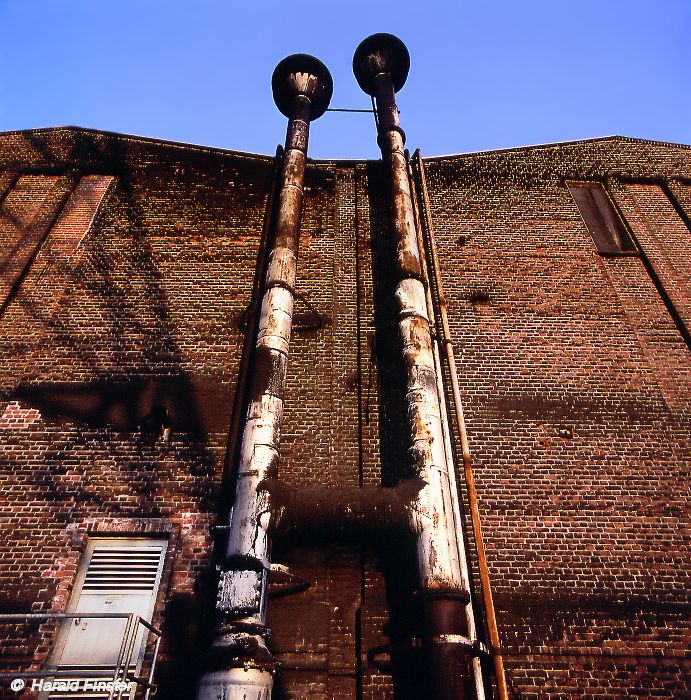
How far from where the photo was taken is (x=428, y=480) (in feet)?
18.3

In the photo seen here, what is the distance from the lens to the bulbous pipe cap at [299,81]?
1103 cm

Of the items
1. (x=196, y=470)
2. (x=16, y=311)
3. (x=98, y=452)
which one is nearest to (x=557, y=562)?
(x=196, y=470)

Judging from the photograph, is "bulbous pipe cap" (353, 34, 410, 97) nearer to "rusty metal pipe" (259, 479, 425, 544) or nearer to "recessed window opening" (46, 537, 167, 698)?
"rusty metal pipe" (259, 479, 425, 544)

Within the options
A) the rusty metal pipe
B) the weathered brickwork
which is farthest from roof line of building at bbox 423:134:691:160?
the rusty metal pipe

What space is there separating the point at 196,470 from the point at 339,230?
4.77 metres

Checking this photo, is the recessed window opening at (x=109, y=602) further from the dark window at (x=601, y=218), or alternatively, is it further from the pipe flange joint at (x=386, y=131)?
the dark window at (x=601, y=218)

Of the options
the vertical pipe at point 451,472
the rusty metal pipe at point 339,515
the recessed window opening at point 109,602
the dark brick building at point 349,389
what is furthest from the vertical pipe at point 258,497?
the vertical pipe at point 451,472

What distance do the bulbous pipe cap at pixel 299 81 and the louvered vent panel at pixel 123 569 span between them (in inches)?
349

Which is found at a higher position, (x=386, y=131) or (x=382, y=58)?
(x=382, y=58)

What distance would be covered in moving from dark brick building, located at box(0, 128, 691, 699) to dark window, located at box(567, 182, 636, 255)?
0.19ft

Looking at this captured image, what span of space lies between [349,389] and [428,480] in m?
1.94

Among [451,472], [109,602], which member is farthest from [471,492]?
[109,602]

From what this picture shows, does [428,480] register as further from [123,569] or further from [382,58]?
[382,58]

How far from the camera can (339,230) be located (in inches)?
356
